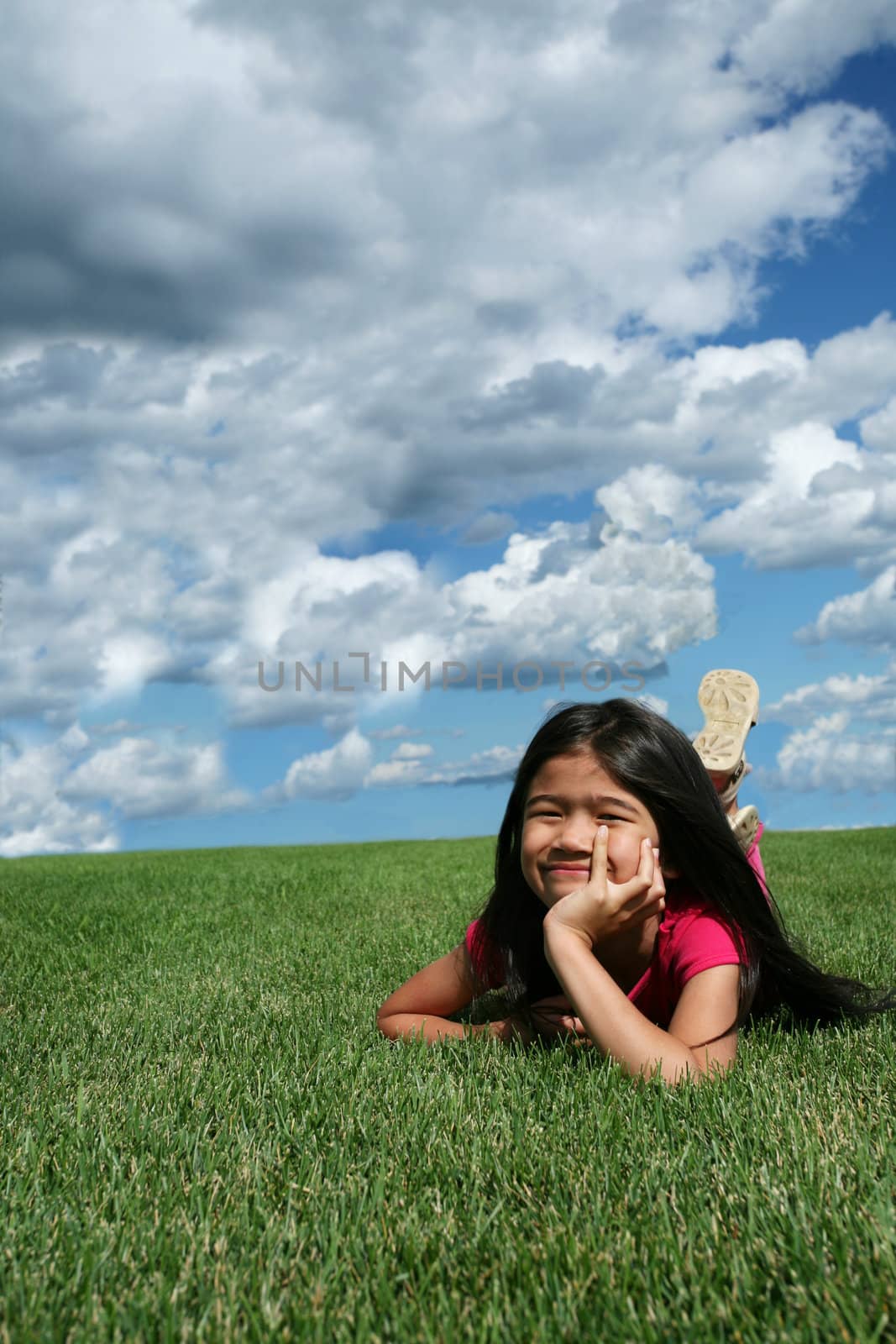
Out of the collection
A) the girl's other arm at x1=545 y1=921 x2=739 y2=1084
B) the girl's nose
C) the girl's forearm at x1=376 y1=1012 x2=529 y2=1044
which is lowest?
the girl's forearm at x1=376 y1=1012 x2=529 y2=1044

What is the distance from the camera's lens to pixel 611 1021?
3.08m

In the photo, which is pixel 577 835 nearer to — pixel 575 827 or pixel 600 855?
pixel 575 827

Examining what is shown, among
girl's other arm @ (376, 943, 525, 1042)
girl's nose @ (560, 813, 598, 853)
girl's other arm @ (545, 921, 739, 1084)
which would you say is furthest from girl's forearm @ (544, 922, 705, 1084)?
girl's other arm @ (376, 943, 525, 1042)

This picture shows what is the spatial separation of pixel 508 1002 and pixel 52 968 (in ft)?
10.2

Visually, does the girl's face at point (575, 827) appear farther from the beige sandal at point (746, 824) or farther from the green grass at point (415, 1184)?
the beige sandal at point (746, 824)

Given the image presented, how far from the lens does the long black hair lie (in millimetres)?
3650

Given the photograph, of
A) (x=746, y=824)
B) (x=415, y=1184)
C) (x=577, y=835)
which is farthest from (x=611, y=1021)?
(x=746, y=824)

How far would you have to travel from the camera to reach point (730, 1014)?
342 centimetres

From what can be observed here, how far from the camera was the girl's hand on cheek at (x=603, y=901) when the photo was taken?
3.21 m

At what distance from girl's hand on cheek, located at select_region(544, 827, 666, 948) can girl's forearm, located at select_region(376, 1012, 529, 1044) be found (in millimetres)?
659

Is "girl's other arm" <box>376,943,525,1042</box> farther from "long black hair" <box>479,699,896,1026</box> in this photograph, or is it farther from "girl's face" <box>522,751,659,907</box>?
"girl's face" <box>522,751,659,907</box>

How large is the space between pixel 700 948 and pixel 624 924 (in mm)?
369

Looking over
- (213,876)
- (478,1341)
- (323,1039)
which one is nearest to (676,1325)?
(478,1341)

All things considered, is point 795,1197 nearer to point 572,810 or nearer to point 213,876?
point 572,810
